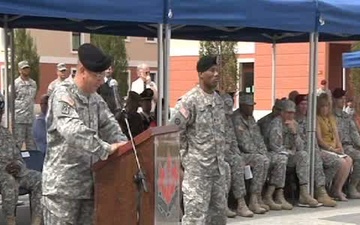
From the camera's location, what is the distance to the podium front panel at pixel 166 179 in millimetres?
4488

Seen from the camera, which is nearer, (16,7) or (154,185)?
(154,185)

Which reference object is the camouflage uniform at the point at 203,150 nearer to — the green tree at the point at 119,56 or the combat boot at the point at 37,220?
the combat boot at the point at 37,220

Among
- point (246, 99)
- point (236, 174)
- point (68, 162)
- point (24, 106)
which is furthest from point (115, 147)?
point (24, 106)

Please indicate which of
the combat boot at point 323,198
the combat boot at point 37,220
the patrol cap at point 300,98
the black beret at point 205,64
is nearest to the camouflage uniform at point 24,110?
the combat boot at point 37,220

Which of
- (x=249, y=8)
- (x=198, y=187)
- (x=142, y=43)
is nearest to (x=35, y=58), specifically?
(x=142, y=43)

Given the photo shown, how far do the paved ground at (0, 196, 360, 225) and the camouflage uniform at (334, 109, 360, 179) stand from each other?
1192 millimetres

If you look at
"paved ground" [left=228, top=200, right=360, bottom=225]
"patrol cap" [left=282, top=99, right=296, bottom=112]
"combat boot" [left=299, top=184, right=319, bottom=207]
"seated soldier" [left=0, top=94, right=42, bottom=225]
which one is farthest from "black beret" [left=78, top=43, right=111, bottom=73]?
"combat boot" [left=299, top=184, right=319, bottom=207]

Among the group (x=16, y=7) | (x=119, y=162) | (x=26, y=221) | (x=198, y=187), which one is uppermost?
(x=16, y=7)

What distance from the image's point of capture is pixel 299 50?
30.1 meters

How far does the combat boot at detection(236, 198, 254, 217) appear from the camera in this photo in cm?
874

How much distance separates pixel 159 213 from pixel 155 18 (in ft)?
12.1

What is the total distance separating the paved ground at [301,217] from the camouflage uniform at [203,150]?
6.65ft

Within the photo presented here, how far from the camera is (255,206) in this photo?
9016 millimetres

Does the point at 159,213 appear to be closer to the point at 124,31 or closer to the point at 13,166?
the point at 13,166
